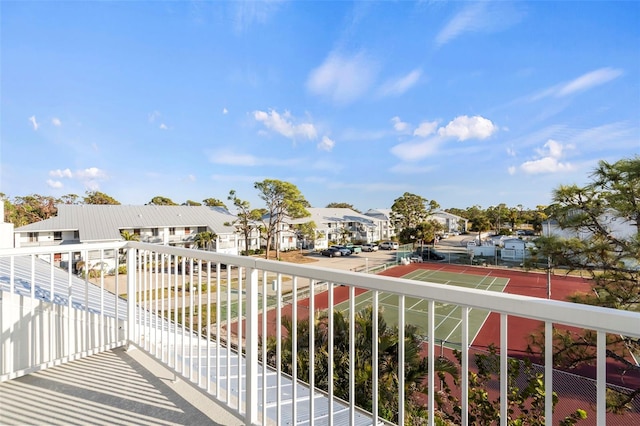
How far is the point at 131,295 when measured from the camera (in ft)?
7.53

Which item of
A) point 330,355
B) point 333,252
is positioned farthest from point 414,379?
point 333,252

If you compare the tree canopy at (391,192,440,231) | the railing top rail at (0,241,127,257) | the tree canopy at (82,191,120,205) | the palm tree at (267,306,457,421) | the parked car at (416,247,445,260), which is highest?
the tree canopy at (82,191,120,205)

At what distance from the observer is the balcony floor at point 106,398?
159cm

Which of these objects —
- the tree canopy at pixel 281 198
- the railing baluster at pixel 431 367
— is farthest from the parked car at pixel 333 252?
the railing baluster at pixel 431 367

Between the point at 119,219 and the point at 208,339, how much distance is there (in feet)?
69.7

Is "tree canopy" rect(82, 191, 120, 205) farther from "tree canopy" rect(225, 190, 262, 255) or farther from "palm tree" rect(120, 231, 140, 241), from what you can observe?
"tree canopy" rect(225, 190, 262, 255)

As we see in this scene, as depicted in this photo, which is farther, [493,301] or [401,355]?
[401,355]

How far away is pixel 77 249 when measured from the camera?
2168mm

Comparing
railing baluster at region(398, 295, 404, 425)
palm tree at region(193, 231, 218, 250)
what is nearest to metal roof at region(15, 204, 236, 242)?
palm tree at region(193, 231, 218, 250)

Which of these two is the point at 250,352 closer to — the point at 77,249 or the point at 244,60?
the point at 77,249

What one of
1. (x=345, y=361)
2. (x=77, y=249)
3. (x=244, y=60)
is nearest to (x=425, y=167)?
(x=244, y=60)

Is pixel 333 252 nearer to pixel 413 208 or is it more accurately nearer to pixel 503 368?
pixel 413 208

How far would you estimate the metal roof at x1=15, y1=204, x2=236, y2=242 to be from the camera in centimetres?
1738

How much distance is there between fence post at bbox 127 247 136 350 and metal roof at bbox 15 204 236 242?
60.3 feet
